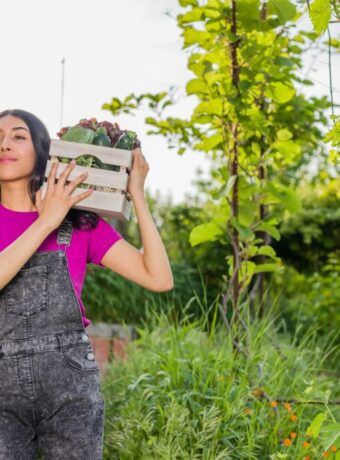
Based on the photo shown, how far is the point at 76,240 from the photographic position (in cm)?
216

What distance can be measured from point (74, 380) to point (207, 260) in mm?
5414

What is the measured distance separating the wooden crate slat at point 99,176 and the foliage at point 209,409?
3.66 ft

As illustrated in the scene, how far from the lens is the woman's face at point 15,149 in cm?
215

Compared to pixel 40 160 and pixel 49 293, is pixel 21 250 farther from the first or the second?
pixel 40 160

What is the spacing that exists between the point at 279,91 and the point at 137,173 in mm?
1504

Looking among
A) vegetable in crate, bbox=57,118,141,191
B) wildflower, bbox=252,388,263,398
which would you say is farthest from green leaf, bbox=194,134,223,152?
vegetable in crate, bbox=57,118,141,191

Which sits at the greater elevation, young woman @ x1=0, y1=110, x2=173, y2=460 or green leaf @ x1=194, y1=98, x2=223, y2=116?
green leaf @ x1=194, y1=98, x2=223, y2=116

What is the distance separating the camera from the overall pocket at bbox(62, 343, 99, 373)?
199 centimetres

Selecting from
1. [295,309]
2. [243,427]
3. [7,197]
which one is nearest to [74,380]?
[7,197]

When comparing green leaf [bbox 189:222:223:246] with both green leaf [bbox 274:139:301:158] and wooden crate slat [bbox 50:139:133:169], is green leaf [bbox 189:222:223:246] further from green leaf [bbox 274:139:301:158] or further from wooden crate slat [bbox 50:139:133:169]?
wooden crate slat [bbox 50:139:133:169]

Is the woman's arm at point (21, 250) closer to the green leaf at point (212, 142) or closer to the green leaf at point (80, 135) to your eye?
the green leaf at point (80, 135)

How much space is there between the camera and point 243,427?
307cm

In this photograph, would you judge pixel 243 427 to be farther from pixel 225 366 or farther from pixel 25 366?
pixel 25 366

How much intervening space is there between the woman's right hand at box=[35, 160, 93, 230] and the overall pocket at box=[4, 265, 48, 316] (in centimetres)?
15
